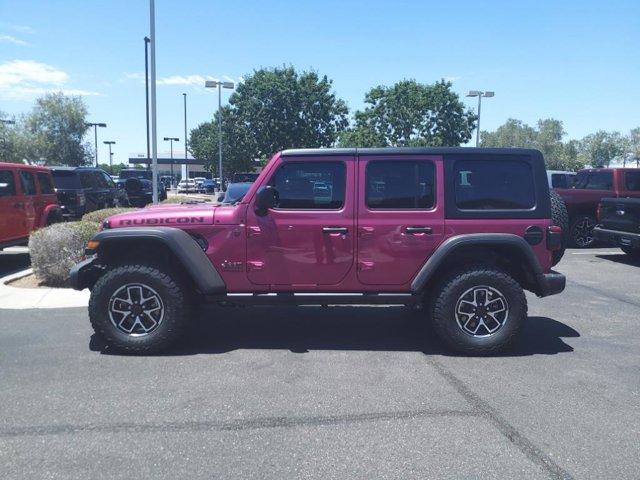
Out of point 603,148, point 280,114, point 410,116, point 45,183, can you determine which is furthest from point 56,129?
point 603,148

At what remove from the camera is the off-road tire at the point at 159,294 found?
5.20 meters

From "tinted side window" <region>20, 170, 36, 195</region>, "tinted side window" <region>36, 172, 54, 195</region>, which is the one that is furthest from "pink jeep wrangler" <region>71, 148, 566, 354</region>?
"tinted side window" <region>36, 172, 54, 195</region>

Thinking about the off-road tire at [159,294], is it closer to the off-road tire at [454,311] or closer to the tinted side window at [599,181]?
the off-road tire at [454,311]

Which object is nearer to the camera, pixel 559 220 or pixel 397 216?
pixel 397 216

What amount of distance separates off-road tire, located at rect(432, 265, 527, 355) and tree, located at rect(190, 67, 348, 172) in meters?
33.2

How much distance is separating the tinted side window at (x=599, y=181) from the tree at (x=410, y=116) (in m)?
25.2

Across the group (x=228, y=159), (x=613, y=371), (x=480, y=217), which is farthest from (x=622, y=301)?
(x=228, y=159)

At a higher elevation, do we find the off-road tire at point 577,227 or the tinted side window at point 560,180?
the tinted side window at point 560,180

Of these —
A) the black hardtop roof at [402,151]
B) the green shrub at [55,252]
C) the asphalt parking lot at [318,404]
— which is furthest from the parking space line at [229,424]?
the green shrub at [55,252]

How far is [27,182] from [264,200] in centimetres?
750

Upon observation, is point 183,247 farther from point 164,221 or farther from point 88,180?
point 88,180

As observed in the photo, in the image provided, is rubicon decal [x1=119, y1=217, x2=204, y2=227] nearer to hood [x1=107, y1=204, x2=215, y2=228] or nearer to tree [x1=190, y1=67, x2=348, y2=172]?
hood [x1=107, y1=204, x2=215, y2=228]

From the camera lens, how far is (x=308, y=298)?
5.30 metres

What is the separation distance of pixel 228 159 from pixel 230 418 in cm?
3955
